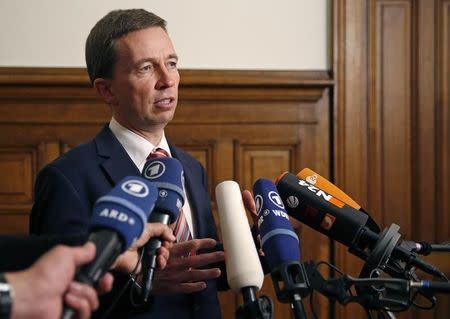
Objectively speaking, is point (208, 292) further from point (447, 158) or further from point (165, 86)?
point (447, 158)

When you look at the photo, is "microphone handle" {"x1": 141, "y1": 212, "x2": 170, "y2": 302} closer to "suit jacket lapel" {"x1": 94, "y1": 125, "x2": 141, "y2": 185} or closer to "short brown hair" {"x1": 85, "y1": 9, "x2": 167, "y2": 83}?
"suit jacket lapel" {"x1": 94, "y1": 125, "x2": 141, "y2": 185}

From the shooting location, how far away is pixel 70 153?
1.62 meters

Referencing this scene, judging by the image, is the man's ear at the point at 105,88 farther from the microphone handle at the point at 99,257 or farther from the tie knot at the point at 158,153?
the microphone handle at the point at 99,257

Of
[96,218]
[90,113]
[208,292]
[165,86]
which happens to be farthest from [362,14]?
[96,218]

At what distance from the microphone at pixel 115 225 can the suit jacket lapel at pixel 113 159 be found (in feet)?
2.10

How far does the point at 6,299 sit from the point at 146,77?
1032 millimetres

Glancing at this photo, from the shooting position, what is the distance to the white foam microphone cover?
104 centimetres

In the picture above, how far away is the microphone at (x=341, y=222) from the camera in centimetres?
120

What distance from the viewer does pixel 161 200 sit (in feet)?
3.62

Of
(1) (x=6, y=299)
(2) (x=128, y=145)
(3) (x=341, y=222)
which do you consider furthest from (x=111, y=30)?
(1) (x=6, y=299)

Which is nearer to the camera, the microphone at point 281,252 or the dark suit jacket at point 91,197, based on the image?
the microphone at point 281,252

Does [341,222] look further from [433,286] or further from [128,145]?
[128,145]

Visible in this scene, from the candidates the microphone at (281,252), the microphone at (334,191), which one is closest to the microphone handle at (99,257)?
the microphone at (281,252)

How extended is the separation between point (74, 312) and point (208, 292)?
0.91 metres
